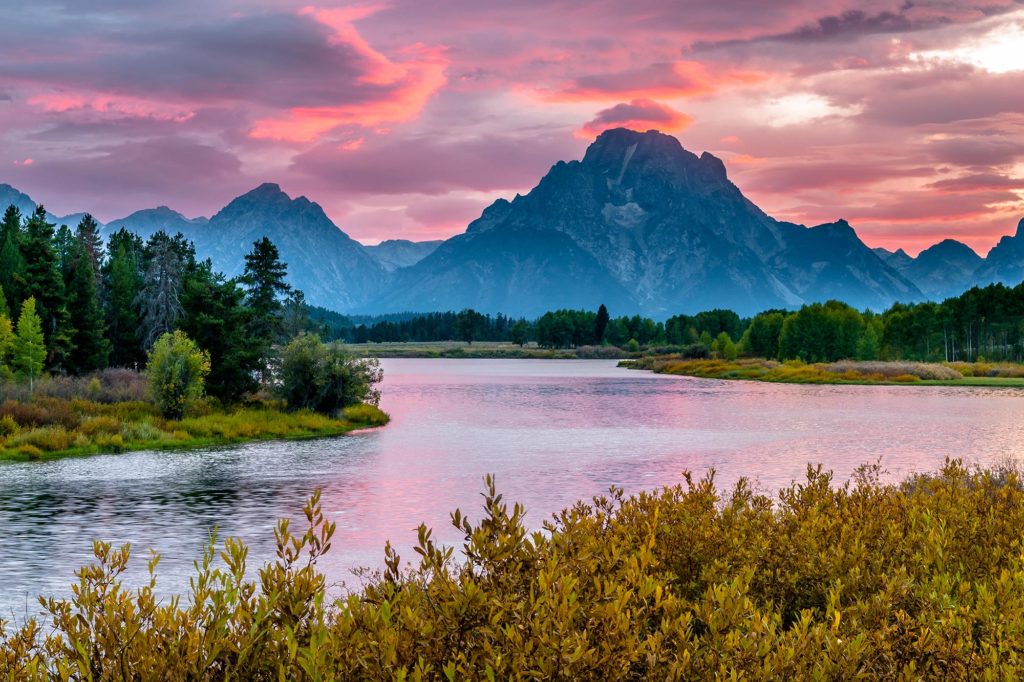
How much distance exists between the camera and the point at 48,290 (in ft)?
242

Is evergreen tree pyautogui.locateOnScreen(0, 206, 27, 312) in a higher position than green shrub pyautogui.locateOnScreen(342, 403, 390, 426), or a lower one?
higher

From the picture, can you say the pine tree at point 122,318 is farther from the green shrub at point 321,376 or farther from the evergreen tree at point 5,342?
the green shrub at point 321,376

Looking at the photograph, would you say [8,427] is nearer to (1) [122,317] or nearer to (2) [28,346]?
(2) [28,346]

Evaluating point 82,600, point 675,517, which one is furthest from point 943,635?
point 82,600

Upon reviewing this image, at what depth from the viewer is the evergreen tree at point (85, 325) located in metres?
78.2

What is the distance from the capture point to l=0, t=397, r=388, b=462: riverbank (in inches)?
1786

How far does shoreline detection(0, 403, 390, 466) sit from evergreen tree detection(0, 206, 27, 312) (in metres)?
27.6

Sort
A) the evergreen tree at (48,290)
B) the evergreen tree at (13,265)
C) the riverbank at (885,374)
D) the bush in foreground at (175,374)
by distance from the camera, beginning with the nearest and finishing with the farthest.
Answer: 1. the bush in foreground at (175,374)
2. the evergreen tree at (48,290)
3. the evergreen tree at (13,265)
4. the riverbank at (885,374)

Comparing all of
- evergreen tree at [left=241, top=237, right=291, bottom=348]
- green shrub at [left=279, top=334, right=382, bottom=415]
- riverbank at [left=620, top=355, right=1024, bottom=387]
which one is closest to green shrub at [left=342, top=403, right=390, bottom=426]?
green shrub at [left=279, top=334, right=382, bottom=415]

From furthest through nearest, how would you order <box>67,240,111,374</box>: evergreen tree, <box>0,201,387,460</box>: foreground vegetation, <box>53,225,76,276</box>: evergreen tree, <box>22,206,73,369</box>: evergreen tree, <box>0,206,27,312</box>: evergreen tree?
1. <box>53,225,76,276</box>: evergreen tree
2. <box>67,240,111,374</box>: evergreen tree
3. <box>0,206,27,312</box>: evergreen tree
4. <box>22,206,73,369</box>: evergreen tree
5. <box>0,201,387,460</box>: foreground vegetation

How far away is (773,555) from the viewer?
1091cm

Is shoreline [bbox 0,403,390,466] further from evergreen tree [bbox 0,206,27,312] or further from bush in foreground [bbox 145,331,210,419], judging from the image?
evergreen tree [bbox 0,206,27,312]

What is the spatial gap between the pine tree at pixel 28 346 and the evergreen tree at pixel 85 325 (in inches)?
636

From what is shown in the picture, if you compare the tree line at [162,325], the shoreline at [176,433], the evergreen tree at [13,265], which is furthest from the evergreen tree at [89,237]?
the shoreline at [176,433]
